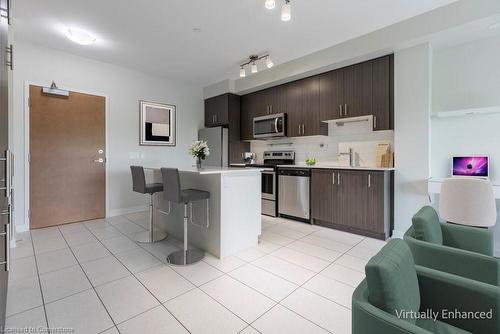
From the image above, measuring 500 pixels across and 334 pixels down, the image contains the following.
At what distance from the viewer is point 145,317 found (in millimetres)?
1637

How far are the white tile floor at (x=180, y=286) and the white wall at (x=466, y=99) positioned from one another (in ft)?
5.13

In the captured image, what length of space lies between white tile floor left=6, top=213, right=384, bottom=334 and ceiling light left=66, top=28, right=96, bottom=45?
2.66 metres

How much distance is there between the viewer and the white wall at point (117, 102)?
343cm

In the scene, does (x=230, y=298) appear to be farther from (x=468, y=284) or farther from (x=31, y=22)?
(x=31, y=22)

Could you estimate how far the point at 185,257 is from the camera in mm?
2523

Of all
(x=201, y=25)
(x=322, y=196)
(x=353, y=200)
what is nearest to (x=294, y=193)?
(x=322, y=196)

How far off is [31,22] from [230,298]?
12.9 feet

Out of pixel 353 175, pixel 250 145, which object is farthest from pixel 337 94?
pixel 250 145

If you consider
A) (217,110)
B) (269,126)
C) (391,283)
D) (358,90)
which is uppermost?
(217,110)

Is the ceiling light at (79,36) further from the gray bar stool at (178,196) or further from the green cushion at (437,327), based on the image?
the green cushion at (437,327)

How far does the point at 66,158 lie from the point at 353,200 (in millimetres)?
→ 4483

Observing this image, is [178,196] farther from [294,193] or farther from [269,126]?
[269,126]

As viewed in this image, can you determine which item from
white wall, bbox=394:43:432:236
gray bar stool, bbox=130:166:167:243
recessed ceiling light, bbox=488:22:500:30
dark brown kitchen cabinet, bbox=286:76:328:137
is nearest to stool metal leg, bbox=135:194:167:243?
gray bar stool, bbox=130:166:167:243

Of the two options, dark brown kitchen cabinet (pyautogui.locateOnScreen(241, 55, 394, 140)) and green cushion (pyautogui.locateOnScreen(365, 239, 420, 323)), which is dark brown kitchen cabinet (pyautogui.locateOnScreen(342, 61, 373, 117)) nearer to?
dark brown kitchen cabinet (pyautogui.locateOnScreen(241, 55, 394, 140))
